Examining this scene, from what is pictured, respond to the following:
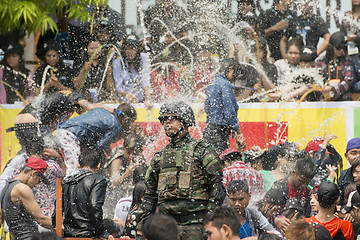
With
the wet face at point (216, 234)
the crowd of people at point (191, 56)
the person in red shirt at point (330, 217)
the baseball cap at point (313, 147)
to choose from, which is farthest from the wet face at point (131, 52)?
the wet face at point (216, 234)

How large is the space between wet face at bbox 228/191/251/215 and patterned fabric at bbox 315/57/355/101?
190 inches

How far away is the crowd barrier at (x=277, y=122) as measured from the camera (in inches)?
469

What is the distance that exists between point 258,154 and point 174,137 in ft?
11.4

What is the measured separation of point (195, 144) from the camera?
7.50 m

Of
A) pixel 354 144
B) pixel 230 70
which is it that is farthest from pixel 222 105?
pixel 354 144

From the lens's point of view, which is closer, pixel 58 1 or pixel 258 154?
pixel 258 154

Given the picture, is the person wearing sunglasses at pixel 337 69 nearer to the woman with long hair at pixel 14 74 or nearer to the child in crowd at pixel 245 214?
the child in crowd at pixel 245 214

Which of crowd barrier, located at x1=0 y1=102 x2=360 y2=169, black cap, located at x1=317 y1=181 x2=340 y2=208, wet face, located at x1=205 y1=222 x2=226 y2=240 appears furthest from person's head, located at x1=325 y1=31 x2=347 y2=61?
wet face, located at x1=205 y1=222 x2=226 y2=240

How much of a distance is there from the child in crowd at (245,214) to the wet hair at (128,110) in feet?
11.5

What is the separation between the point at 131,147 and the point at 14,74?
10.9ft

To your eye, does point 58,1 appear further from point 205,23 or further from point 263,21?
point 263,21

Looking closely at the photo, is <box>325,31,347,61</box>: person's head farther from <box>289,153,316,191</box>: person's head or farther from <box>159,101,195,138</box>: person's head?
<box>159,101,195,138</box>: person's head

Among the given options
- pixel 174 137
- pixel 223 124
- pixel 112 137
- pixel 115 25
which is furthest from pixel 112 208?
pixel 115 25

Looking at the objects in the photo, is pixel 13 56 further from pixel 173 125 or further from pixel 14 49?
pixel 173 125
